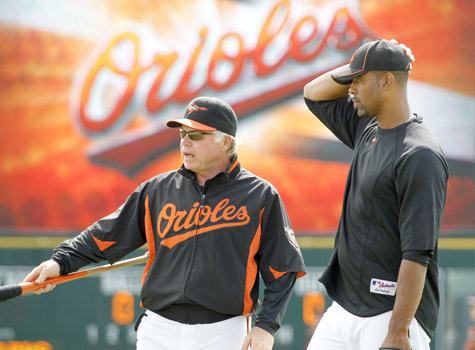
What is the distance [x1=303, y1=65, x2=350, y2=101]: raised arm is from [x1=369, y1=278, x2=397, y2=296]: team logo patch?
80cm

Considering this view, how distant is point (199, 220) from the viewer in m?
2.93

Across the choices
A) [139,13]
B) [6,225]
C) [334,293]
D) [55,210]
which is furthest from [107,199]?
[334,293]

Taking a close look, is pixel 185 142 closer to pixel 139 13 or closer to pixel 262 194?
pixel 262 194

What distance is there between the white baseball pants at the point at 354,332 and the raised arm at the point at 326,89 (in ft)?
2.71

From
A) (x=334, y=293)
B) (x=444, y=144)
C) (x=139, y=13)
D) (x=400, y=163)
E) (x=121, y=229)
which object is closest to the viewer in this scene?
(x=400, y=163)

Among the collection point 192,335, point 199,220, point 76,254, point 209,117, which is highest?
point 209,117

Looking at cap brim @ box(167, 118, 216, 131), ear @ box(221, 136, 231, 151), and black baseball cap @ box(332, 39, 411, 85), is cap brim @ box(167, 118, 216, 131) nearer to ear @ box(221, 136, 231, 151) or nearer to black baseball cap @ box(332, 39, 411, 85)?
ear @ box(221, 136, 231, 151)

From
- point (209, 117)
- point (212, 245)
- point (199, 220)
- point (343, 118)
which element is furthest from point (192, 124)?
point (343, 118)

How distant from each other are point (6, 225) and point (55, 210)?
386mm

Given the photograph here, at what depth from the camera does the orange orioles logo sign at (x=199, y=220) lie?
115 inches

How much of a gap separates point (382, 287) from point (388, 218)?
0.78 feet

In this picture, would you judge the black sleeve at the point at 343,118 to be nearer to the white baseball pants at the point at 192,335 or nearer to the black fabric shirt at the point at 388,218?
the black fabric shirt at the point at 388,218

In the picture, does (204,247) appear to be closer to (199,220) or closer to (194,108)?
(199,220)

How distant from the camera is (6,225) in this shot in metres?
5.80
